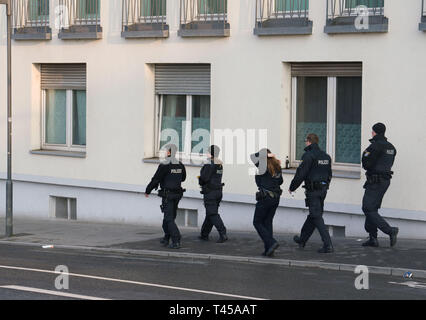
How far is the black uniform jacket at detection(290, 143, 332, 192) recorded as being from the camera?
1473cm

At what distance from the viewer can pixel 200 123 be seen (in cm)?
1964

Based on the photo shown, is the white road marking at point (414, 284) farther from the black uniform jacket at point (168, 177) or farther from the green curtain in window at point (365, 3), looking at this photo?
the green curtain in window at point (365, 3)

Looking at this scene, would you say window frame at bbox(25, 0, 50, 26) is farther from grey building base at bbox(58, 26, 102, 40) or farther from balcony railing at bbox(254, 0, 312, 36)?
balcony railing at bbox(254, 0, 312, 36)

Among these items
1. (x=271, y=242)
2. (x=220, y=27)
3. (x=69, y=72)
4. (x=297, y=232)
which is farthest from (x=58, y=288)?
(x=69, y=72)

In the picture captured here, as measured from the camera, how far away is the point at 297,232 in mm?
17844

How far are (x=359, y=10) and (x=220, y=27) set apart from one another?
9.76ft

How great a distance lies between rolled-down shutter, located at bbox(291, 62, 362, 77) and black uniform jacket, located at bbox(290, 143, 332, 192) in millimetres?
2806

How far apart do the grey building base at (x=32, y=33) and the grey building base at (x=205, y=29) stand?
389cm

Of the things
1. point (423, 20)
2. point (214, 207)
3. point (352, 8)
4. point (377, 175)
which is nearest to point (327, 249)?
point (377, 175)

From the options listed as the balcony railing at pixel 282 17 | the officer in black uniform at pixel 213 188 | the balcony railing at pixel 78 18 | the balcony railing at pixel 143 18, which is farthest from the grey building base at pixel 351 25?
the balcony railing at pixel 78 18

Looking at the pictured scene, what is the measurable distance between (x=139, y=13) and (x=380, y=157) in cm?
729

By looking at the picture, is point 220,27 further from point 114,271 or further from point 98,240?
point 114,271

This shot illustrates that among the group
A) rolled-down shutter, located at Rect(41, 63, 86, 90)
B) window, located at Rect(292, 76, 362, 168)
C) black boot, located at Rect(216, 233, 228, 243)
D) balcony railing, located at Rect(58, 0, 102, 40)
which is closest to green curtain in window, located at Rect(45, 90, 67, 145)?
rolled-down shutter, located at Rect(41, 63, 86, 90)

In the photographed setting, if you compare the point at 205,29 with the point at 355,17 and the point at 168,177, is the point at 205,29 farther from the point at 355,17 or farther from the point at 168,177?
the point at 168,177
